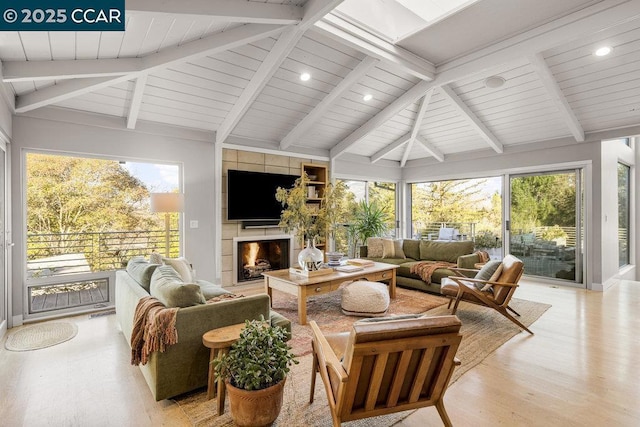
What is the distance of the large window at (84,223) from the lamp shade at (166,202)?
0.75 m

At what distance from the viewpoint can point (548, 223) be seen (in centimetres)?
584

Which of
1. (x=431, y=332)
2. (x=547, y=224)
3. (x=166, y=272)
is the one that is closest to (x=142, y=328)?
(x=166, y=272)

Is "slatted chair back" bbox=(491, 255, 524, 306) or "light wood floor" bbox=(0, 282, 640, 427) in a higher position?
"slatted chair back" bbox=(491, 255, 524, 306)

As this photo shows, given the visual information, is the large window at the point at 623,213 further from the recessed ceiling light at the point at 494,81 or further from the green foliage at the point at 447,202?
the recessed ceiling light at the point at 494,81

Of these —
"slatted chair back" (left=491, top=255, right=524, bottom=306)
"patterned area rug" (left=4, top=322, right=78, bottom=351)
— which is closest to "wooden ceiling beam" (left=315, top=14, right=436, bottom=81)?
"slatted chair back" (left=491, top=255, right=524, bottom=306)

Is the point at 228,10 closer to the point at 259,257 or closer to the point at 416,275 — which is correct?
the point at 259,257

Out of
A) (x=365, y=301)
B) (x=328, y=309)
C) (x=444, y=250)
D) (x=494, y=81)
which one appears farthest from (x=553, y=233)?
(x=328, y=309)

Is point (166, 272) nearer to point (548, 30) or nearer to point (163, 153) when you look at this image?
point (163, 153)

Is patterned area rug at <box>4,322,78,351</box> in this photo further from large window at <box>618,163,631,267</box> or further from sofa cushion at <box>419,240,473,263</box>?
large window at <box>618,163,631,267</box>

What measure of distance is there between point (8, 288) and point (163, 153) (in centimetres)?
238

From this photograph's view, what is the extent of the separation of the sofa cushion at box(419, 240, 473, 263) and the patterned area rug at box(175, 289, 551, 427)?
802mm

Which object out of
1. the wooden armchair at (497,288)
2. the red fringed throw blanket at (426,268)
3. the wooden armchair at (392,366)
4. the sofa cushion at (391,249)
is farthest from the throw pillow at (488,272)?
the wooden armchair at (392,366)

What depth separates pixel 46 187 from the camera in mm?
4074

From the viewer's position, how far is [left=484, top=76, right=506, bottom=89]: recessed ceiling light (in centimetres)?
449
